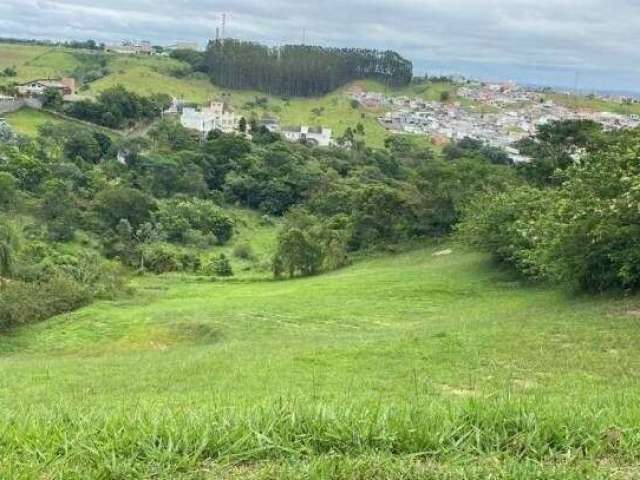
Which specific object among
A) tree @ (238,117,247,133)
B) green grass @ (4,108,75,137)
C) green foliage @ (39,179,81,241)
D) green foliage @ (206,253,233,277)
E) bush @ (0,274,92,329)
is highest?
A: tree @ (238,117,247,133)

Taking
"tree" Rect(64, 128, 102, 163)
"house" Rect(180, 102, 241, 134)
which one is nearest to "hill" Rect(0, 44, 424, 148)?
"house" Rect(180, 102, 241, 134)

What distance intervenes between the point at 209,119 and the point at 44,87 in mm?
23732

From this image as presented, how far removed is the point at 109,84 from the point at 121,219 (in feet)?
236

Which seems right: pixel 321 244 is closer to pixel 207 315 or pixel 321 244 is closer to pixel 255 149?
pixel 207 315

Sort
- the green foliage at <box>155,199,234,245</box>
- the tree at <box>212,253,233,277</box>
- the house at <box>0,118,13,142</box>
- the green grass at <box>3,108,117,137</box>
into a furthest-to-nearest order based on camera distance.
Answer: the green grass at <box>3,108,117,137</box>
the house at <box>0,118,13,142</box>
the green foliage at <box>155,199,234,245</box>
the tree at <box>212,253,233,277</box>

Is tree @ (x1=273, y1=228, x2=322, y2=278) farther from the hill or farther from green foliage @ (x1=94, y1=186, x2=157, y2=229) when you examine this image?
the hill

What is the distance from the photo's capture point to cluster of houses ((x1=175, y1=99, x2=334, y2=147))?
10600cm

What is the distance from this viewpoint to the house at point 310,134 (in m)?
112

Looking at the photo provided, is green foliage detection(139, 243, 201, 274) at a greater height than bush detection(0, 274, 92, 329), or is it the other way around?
bush detection(0, 274, 92, 329)

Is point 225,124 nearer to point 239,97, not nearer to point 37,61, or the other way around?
point 239,97

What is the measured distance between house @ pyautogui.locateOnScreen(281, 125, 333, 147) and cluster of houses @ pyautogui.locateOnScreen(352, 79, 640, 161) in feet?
63.9

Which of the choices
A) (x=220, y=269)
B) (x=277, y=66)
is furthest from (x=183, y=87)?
(x=220, y=269)

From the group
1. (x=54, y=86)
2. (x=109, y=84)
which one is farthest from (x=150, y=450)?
(x=109, y=84)

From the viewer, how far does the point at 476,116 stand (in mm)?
164000
